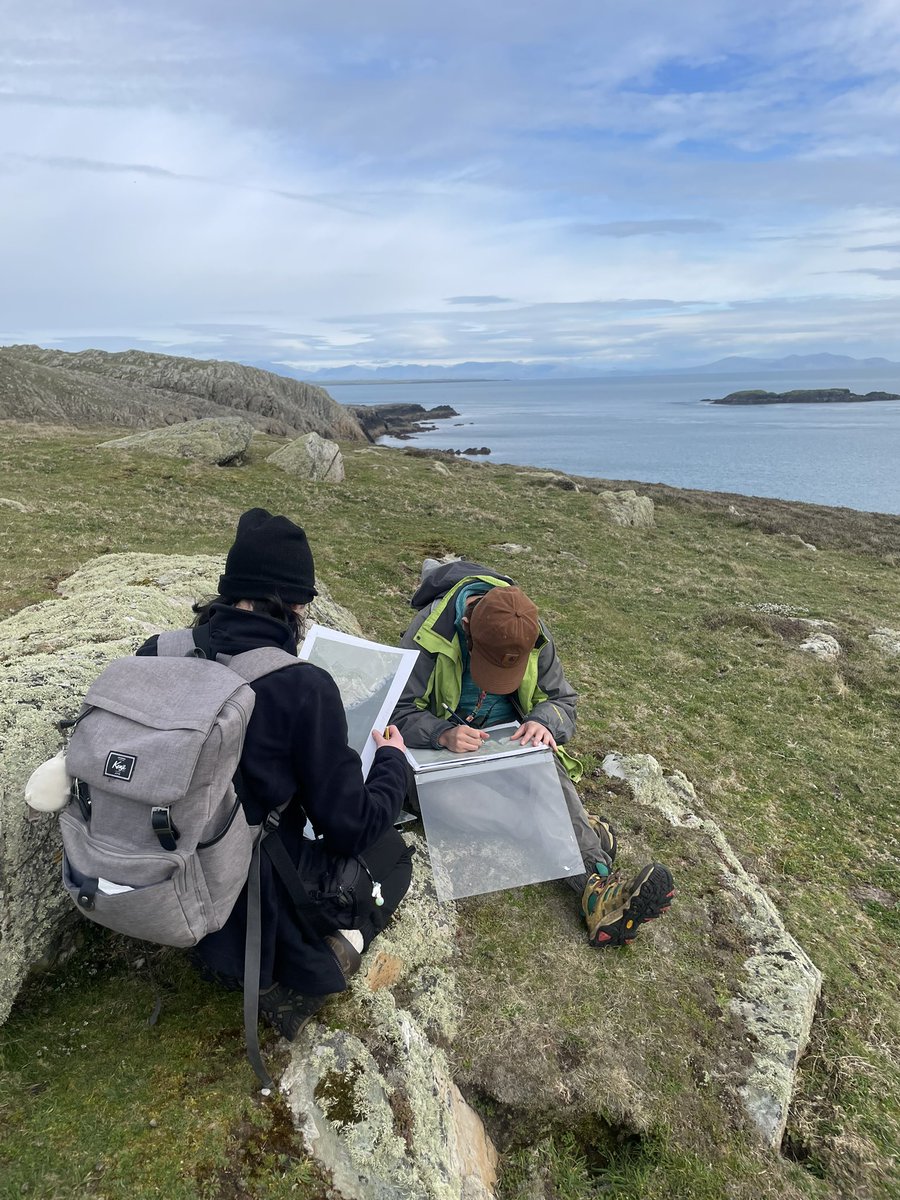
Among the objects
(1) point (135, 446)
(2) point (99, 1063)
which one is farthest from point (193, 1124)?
(1) point (135, 446)

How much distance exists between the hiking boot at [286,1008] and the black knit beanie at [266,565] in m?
2.58

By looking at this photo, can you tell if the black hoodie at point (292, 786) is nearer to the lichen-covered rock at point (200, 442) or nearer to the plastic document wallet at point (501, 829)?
the plastic document wallet at point (501, 829)

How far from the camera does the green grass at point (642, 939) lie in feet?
13.2

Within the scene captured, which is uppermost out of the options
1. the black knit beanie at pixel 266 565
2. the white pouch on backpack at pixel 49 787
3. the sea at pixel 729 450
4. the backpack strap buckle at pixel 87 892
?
the black knit beanie at pixel 266 565

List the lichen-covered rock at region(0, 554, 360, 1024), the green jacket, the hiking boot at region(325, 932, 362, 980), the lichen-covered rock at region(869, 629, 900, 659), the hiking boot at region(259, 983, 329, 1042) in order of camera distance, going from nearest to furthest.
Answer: the lichen-covered rock at region(0, 554, 360, 1024), the hiking boot at region(259, 983, 329, 1042), the hiking boot at region(325, 932, 362, 980), the green jacket, the lichen-covered rock at region(869, 629, 900, 659)

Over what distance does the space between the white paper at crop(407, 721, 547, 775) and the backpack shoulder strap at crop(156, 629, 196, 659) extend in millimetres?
2317

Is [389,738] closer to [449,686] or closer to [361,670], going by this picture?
[361,670]

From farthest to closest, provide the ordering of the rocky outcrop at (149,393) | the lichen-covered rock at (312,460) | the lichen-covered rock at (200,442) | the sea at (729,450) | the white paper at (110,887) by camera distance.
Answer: the sea at (729,450)
the rocky outcrop at (149,393)
the lichen-covered rock at (200,442)
the lichen-covered rock at (312,460)
the white paper at (110,887)

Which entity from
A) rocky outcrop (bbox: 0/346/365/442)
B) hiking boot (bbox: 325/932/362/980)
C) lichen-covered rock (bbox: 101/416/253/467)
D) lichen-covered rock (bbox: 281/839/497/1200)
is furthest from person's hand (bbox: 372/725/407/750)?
rocky outcrop (bbox: 0/346/365/442)

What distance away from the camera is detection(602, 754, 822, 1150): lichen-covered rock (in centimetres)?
473

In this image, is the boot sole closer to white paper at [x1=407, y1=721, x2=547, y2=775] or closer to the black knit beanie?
white paper at [x1=407, y1=721, x2=547, y2=775]

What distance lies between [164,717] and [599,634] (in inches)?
576

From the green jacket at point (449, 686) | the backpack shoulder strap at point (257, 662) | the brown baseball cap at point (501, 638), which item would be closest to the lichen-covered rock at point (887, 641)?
the green jacket at point (449, 686)

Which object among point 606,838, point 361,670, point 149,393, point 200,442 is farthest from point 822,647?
point 149,393
